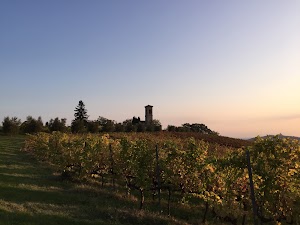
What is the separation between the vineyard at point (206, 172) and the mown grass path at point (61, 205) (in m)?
1.30

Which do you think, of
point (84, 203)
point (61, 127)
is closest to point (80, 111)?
point (61, 127)

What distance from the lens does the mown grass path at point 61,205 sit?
12.1 m

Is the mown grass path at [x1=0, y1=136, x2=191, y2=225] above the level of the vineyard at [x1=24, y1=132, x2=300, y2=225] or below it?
below

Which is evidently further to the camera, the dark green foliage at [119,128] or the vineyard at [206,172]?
the dark green foliage at [119,128]

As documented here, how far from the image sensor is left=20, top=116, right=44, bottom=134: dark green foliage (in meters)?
71.2

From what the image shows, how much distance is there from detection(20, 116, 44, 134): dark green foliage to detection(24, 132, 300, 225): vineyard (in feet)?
163

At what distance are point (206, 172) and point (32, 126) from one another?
6396 centimetres

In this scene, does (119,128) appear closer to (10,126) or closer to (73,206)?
(10,126)

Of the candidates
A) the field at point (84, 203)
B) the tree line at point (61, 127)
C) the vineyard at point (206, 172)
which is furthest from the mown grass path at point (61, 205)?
the tree line at point (61, 127)

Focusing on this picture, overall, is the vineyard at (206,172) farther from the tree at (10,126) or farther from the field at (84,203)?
the tree at (10,126)

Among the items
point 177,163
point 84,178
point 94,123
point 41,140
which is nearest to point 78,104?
point 94,123

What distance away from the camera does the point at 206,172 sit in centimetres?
1406

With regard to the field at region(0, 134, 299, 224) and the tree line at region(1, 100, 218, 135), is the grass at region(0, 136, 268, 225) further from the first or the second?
the tree line at region(1, 100, 218, 135)

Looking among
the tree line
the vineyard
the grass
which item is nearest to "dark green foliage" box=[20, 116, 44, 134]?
the tree line
